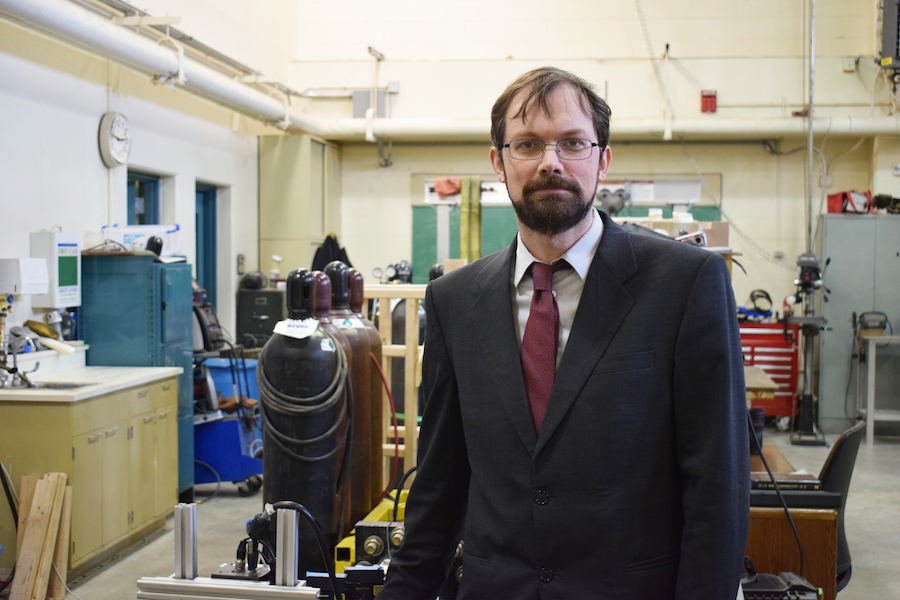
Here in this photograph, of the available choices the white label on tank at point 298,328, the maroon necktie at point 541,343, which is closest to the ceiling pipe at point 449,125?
the white label on tank at point 298,328

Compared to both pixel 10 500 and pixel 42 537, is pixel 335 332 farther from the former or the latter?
pixel 10 500

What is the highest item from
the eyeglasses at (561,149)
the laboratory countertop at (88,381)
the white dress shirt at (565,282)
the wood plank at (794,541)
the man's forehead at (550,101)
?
the man's forehead at (550,101)

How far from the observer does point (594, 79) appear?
8.25 metres

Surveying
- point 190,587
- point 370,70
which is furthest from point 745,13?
point 190,587

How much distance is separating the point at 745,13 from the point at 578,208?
8.10 m

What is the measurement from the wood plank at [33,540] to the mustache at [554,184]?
311cm

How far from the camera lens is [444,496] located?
1436mm

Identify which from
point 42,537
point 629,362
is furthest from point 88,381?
point 629,362

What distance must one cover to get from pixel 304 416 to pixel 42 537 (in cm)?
158

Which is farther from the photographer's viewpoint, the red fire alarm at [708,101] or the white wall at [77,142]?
the red fire alarm at [708,101]

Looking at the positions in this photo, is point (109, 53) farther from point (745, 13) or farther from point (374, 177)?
point (745, 13)

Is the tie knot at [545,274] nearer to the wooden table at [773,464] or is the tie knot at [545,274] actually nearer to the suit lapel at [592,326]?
the suit lapel at [592,326]

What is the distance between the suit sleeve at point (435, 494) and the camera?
1.42 metres

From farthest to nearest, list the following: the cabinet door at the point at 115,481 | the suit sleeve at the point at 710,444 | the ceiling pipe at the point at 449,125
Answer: the ceiling pipe at the point at 449,125
the cabinet door at the point at 115,481
the suit sleeve at the point at 710,444
